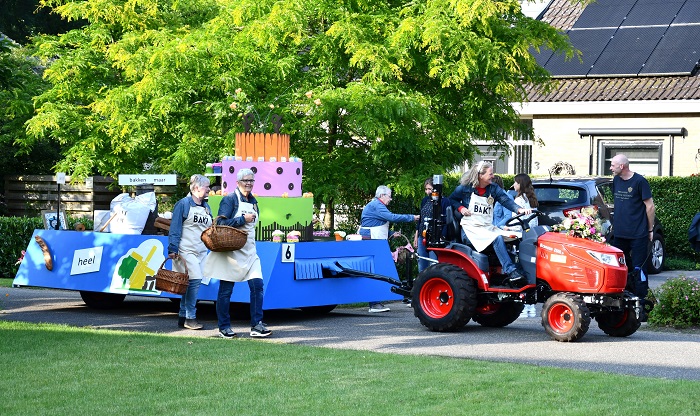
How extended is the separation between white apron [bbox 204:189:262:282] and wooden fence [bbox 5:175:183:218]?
13.3 meters

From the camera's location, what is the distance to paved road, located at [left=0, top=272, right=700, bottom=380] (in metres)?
10.6

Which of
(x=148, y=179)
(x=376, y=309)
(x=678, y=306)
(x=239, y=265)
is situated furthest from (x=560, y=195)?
(x=239, y=265)

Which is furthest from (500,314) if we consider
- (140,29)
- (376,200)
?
(140,29)

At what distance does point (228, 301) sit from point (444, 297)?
2505mm

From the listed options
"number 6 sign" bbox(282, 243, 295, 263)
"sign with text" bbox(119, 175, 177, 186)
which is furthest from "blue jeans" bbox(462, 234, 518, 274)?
"sign with text" bbox(119, 175, 177, 186)

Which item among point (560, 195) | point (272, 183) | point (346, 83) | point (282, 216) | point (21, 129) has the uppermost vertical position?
point (346, 83)

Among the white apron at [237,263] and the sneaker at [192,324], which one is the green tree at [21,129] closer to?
the sneaker at [192,324]

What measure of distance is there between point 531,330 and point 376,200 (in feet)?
11.1

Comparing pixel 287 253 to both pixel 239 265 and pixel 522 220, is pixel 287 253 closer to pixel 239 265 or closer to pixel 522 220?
pixel 239 265

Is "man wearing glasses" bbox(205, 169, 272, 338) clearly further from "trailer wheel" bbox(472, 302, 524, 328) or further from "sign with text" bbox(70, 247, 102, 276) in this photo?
"sign with text" bbox(70, 247, 102, 276)

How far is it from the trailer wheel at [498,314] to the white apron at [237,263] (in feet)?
9.13

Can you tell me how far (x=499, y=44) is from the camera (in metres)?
17.4

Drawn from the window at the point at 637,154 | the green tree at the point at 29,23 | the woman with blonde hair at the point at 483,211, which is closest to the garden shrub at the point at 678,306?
the woman with blonde hair at the point at 483,211

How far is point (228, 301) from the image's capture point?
12250 millimetres
